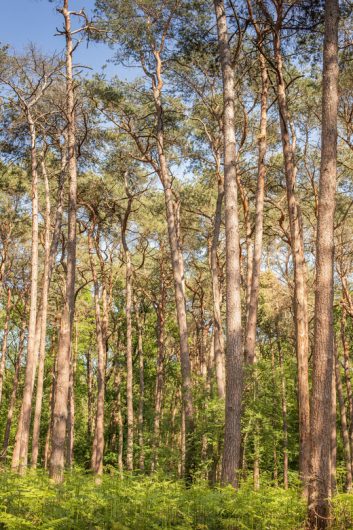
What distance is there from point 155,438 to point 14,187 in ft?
38.0

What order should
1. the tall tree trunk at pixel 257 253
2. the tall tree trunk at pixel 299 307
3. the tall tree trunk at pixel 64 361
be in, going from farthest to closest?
the tall tree trunk at pixel 257 253
the tall tree trunk at pixel 64 361
the tall tree trunk at pixel 299 307

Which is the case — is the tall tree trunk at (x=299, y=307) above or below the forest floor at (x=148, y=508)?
above

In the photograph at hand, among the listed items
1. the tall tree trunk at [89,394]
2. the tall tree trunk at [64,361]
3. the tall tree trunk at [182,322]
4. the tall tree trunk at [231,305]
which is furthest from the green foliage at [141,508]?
the tall tree trunk at [89,394]

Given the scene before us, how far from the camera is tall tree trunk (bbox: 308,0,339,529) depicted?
6.16 metres

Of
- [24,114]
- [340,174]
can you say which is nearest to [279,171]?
[340,174]

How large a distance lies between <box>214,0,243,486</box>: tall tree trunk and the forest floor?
3.39 feet

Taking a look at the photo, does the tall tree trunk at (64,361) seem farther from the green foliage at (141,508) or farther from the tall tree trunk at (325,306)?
the tall tree trunk at (325,306)

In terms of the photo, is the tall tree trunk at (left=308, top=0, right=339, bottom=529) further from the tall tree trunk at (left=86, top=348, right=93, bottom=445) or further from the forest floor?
the tall tree trunk at (left=86, top=348, right=93, bottom=445)

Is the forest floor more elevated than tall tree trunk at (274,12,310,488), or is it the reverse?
tall tree trunk at (274,12,310,488)

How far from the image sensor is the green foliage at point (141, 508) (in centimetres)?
525

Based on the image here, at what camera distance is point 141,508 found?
18.1 feet

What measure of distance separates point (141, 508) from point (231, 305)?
12.0 ft

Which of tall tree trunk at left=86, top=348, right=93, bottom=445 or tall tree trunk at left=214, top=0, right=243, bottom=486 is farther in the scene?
tall tree trunk at left=86, top=348, right=93, bottom=445

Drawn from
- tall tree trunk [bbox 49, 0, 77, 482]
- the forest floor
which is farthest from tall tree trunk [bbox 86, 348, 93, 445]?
the forest floor
